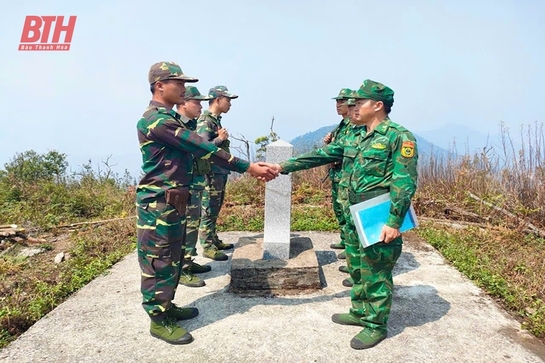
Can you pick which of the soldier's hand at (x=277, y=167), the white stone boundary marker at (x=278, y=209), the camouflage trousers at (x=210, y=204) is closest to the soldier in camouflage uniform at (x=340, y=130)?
the white stone boundary marker at (x=278, y=209)

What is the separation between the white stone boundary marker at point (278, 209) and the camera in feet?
14.5

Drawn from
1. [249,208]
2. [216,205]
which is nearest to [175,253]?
[216,205]

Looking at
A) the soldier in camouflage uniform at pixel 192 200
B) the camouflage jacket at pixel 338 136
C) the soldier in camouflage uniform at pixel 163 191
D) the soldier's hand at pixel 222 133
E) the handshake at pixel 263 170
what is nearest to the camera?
the soldier in camouflage uniform at pixel 163 191

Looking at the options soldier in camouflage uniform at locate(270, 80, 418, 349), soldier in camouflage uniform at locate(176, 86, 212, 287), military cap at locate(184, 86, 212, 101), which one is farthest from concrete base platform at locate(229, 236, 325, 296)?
military cap at locate(184, 86, 212, 101)

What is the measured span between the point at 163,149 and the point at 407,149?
1902 millimetres

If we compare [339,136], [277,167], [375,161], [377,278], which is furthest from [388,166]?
[339,136]

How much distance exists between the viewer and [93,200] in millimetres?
8711

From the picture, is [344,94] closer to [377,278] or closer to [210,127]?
[210,127]

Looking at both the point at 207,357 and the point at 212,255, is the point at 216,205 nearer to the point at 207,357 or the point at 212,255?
the point at 212,255

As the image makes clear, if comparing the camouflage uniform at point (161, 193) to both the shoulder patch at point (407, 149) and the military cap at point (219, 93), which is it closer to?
the shoulder patch at point (407, 149)

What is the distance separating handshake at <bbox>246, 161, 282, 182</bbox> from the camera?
12.1 feet

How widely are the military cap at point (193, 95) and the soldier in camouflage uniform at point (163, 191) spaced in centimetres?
128

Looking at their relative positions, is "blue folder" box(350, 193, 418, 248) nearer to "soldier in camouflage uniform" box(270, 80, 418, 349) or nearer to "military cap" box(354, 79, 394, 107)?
"soldier in camouflage uniform" box(270, 80, 418, 349)

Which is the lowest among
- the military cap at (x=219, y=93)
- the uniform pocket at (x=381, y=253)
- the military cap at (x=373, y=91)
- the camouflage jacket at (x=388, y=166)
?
the uniform pocket at (x=381, y=253)
